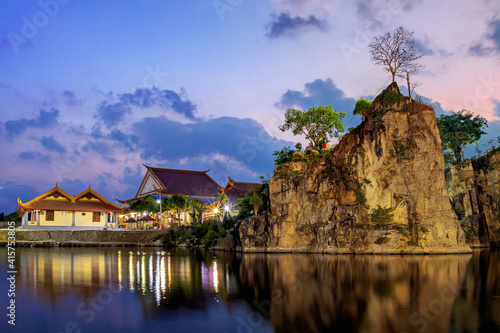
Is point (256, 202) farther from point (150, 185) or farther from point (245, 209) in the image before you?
point (150, 185)

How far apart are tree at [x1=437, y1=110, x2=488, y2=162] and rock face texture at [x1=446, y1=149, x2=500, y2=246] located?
13.1ft

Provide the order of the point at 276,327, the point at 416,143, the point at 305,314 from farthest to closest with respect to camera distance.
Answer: the point at 416,143
the point at 305,314
the point at 276,327

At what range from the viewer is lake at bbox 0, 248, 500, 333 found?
10.8 meters

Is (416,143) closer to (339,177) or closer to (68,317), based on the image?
(339,177)

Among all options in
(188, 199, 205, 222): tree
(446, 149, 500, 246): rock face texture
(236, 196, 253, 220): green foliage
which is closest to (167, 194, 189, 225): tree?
(188, 199, 205, 222): tree

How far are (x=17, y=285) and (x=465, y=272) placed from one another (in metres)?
21.7

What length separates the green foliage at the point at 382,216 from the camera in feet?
105

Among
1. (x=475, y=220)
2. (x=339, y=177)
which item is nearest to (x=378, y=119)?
(x=339, y=177)

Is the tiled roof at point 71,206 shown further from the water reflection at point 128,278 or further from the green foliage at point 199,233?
the water reflection at point 128,278

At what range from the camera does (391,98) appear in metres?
35.6

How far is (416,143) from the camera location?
33.8 meters

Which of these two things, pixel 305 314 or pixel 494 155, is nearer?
pixel 305 314

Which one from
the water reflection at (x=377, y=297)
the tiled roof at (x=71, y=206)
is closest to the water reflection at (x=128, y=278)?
the water reflection at (x=377, y=297)

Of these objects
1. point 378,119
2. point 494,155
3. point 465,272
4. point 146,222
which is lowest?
point 465,272
